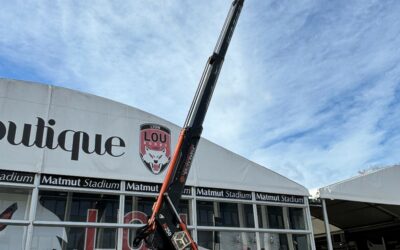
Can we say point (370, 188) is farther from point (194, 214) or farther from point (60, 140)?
point (60, 140)

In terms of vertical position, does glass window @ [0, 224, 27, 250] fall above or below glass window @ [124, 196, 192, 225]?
below

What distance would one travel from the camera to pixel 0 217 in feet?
30.3

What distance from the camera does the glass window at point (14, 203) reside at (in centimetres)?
934

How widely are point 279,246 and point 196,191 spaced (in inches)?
117

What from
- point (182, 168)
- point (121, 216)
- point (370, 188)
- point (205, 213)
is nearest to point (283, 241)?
point (205, 213)

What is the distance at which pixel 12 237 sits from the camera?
916 cm

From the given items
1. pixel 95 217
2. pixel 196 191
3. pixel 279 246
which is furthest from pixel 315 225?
pixel 95 217

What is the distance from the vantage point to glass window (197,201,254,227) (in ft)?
37.8

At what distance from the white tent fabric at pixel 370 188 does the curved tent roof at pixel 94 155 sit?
2.40m

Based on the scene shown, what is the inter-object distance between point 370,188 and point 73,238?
10.1 meters

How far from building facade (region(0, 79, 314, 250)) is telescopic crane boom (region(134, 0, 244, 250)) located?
2.82 meters

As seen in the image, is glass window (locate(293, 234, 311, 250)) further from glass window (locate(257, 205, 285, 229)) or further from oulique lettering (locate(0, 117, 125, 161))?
oulique lettering (locate(0, 117, 125, 161))

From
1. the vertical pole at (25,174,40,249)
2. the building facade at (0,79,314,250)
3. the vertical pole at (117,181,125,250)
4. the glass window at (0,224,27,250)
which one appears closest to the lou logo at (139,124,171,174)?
the building facade at (0,79,314,250)

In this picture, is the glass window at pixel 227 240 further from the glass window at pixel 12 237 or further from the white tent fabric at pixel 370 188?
the glass window at pixel 12 237
